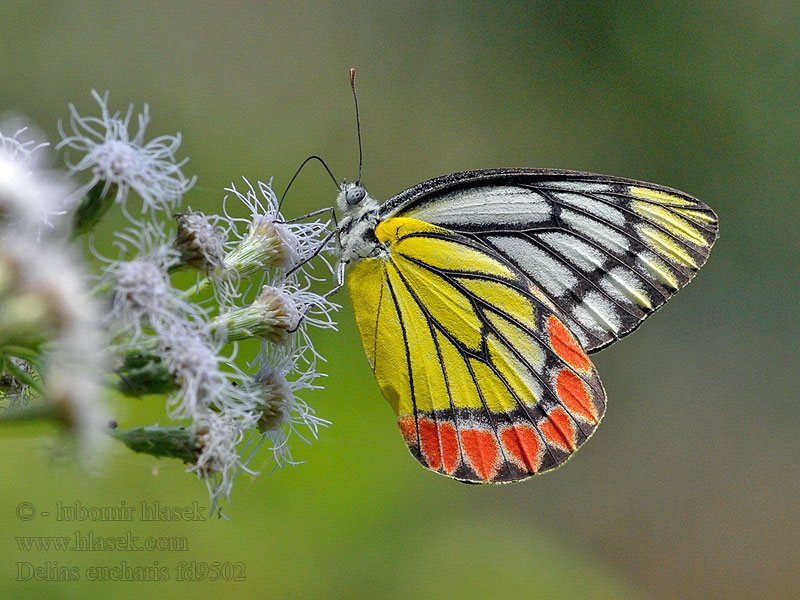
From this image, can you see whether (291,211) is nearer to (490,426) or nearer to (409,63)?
(409,63)

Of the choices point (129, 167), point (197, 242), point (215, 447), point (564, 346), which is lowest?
point (215, 447)

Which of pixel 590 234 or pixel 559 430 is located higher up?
pixel 590 234

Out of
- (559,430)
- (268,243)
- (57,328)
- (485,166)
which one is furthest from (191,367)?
(485,166)

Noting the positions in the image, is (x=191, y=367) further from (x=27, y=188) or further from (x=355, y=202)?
(x=355, y=202)

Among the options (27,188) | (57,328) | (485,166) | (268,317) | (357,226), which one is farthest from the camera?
(485,166)

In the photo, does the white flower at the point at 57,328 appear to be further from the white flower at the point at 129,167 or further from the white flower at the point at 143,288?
the white flower at the point at 129,167

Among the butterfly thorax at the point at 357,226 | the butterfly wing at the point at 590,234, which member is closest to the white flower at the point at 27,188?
the butterfly thorax at the point at 357,226
